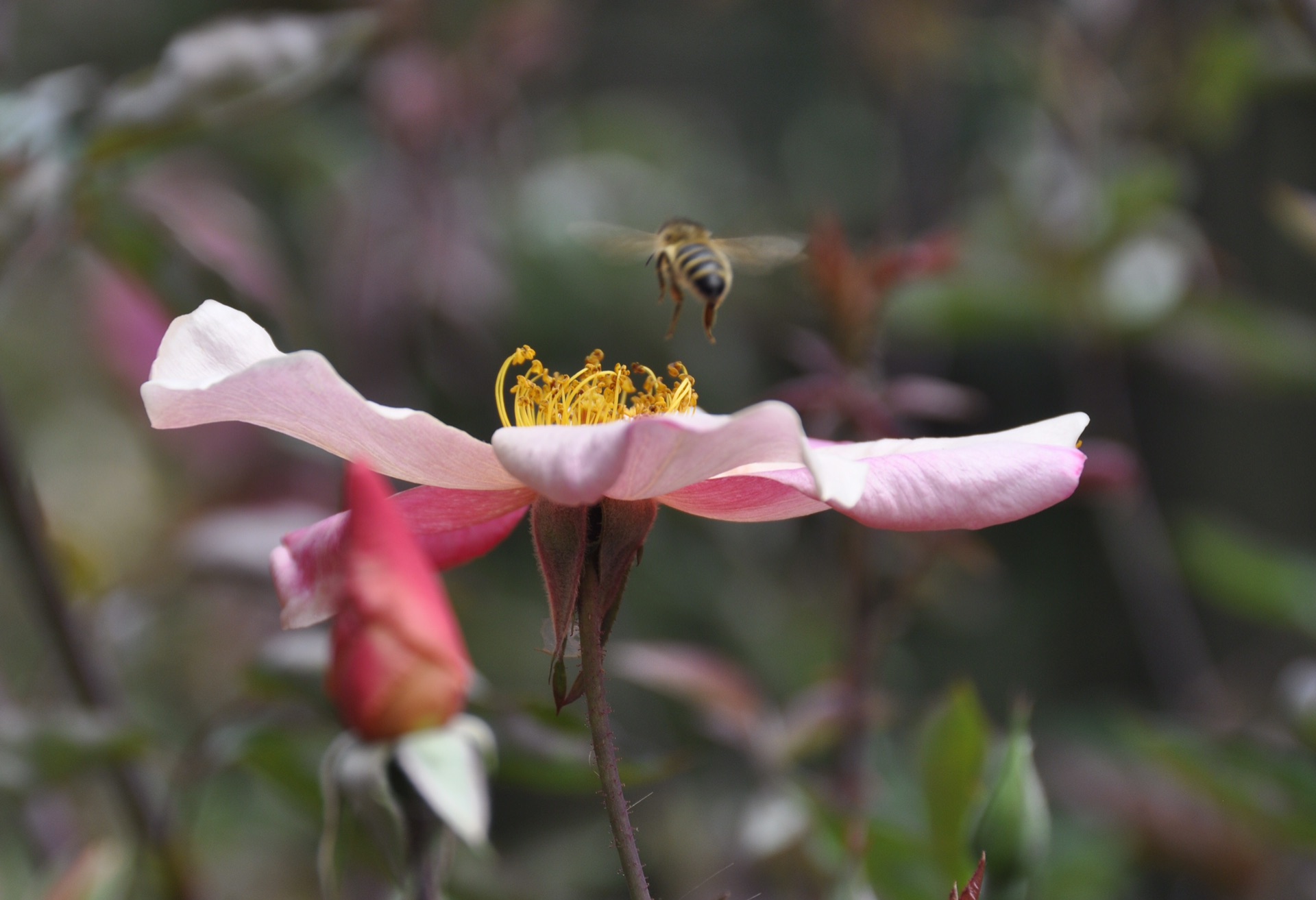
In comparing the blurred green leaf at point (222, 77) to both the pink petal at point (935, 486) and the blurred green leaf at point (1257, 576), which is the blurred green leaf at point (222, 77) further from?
the blurred green leaf at point (1257, 576)

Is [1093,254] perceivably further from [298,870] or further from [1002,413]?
[298,870]

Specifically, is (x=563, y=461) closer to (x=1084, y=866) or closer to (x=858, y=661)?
(x=858, y=661)

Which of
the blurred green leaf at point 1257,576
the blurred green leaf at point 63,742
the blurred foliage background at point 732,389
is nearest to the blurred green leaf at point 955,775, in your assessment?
the blurred foliage background at point 732,389

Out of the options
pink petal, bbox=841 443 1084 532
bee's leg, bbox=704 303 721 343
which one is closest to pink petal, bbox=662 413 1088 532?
pink petal, bbox=841 443 1084 532

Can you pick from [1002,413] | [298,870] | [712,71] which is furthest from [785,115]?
[298,870]

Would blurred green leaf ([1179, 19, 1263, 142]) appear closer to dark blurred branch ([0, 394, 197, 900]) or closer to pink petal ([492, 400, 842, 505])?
pink petal ([492, 400, 842, 505])

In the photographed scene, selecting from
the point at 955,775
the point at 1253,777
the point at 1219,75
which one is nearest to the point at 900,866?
the point at 955,775
